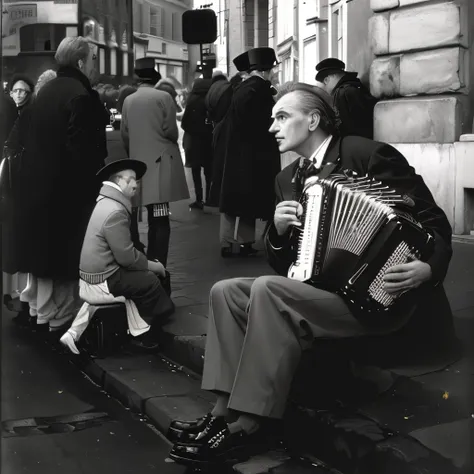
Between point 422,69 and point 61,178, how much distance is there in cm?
214

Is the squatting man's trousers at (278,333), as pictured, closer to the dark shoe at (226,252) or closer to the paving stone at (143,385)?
the paving stone at (143,385)

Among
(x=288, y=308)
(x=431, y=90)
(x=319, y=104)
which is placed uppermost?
(x=431, y=90)

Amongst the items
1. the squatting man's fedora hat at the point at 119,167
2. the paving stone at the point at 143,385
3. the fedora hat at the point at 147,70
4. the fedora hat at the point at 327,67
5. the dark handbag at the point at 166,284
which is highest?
the fedora hat at the point at 147,70

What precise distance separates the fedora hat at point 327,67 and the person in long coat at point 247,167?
7.29ft

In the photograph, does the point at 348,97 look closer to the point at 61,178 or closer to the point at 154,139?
the point at 61,178

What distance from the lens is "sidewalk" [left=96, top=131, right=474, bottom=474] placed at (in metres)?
3.18

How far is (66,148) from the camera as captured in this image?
222 inches

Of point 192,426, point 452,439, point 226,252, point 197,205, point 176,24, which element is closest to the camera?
point 452,439

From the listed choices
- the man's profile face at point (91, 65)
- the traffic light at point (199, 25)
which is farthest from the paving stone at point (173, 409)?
the man's profile face at point (91, 65)

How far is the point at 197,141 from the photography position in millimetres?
8164

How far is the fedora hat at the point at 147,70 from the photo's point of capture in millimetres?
5582

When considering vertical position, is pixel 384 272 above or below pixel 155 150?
below

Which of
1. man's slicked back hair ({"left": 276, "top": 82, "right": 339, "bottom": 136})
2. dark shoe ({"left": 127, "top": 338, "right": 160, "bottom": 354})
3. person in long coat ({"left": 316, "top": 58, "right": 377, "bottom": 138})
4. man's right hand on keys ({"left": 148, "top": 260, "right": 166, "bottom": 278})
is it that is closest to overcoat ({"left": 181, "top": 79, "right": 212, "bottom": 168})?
person in long coat ({"left": 316, "top": 58, "right": 377, "bottom": 138})

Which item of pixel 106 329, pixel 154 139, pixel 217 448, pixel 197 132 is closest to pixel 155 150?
pixel 154 139
